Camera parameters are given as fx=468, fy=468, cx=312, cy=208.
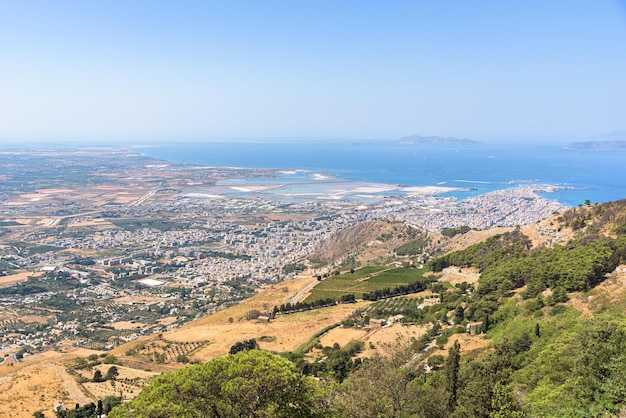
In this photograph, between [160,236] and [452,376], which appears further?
[160,236]

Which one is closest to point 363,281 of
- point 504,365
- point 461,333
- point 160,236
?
point 461,333

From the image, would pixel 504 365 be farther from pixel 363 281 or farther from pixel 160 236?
pixel 160 236

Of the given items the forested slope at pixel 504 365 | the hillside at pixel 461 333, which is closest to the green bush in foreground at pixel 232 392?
the forested slope at pixel 504 365

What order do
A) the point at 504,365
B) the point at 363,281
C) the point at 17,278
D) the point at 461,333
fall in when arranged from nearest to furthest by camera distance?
the point at 504,365
the point at 461,333
the point at 363,281
the point at 17,278

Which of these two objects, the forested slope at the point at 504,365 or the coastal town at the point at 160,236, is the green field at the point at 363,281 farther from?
the coastal town at the point at 160,236

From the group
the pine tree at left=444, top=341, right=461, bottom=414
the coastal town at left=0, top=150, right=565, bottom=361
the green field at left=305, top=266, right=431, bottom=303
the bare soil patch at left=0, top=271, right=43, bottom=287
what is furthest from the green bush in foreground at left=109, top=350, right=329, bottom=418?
the bare soil patch at left=0, top=271, right=43, bottom=287

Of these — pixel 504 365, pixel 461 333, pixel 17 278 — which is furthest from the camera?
pixel 17 278
